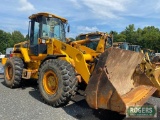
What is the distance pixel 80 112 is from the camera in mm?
5512

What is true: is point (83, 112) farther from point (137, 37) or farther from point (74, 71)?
point (137, 37)

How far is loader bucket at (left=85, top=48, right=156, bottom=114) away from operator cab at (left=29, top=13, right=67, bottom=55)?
2823 mm

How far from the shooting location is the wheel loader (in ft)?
15.2

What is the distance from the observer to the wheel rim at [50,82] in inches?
231

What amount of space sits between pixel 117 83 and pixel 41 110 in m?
1.92

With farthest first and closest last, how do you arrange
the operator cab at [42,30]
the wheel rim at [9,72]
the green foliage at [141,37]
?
the green foliage at [141,37]
the wheel rim at [9,72]
the operator cab at [42,30]

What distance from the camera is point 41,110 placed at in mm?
5516

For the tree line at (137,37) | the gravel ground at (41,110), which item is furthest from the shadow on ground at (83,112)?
the tree line at (137,37)

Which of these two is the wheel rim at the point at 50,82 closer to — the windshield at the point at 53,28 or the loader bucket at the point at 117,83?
the loader bucket at the point at 117,83

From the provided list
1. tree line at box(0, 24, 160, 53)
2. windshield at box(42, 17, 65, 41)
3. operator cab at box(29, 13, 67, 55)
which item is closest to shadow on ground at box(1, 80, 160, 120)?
operator cab at box(29, 13, 67, 55)

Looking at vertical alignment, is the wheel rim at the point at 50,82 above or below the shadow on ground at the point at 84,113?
above

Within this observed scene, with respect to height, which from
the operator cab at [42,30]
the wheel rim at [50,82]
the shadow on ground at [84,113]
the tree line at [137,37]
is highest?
the tree line at [137,37]

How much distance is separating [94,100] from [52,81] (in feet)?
5.64

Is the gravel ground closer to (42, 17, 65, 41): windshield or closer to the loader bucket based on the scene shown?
the loader bucket
